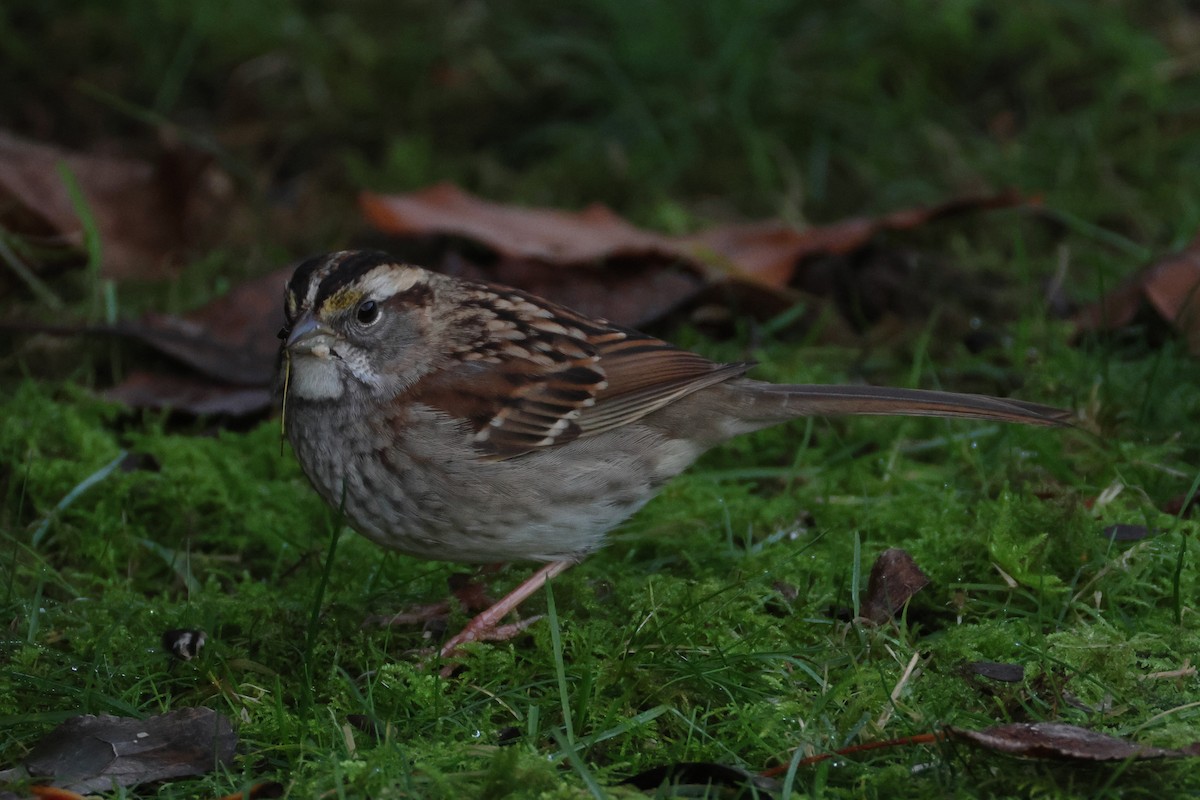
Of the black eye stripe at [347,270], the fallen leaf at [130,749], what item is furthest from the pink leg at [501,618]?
the black eye stripe at [347,270]

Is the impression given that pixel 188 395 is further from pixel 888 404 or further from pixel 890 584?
Result: pixel 890 584

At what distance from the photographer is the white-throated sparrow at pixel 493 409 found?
3.65 m

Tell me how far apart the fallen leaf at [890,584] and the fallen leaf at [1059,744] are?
0.66 meters

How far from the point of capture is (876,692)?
3094mm

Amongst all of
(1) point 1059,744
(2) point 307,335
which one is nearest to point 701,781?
(1) point 1059,744

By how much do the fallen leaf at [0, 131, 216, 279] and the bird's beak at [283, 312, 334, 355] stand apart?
6.95 feet

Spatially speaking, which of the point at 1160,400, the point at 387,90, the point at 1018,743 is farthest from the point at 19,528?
the point at 387,90

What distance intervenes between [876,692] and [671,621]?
501 mm

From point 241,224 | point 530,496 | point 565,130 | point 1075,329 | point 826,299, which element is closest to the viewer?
point 530,496

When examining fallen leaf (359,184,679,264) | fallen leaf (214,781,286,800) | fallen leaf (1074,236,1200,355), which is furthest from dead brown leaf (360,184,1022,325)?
fallen leaf (214,781,286,800)

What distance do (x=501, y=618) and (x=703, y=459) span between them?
1177 millimetres

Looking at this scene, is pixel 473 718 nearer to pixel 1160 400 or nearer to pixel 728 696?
pixel 728 696

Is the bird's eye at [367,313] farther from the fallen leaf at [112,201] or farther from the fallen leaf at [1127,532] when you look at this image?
the fallen leaf at [112,201]

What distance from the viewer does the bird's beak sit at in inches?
144
